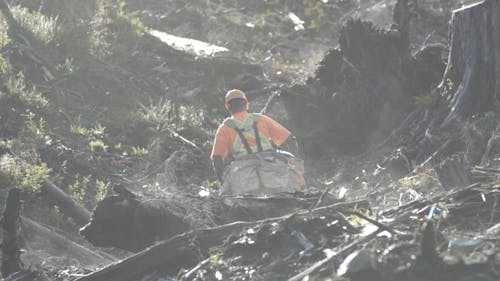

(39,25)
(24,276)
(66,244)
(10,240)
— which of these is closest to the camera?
(24,276)

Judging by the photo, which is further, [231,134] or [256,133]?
[231,134]

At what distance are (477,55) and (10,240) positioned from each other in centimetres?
632

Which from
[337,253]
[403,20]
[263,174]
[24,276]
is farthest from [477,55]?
[24,276]

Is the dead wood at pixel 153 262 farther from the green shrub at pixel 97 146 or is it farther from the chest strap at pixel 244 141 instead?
the green shrub at pixel 97 146

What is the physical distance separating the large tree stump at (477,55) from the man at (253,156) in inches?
82.9

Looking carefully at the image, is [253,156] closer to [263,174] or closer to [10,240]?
[263,174]

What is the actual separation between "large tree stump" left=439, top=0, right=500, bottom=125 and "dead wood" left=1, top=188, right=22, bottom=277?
589 cm

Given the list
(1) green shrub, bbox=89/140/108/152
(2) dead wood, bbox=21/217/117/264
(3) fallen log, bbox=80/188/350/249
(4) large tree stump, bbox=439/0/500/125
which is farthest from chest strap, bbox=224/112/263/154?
(1) green shrub, bbox=89/140/108/152

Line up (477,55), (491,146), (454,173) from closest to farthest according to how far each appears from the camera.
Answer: (454,173) → (491,146) → (477,55)

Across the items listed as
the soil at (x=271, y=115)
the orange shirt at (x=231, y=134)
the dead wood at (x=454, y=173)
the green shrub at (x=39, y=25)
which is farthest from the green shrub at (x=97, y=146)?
the dead wood at (x=454, y=173)

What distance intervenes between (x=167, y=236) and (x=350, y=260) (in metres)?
2.49

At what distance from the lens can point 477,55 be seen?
11.2 metres

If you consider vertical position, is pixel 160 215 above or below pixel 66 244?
above

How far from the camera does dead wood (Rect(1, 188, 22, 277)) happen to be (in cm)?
689
